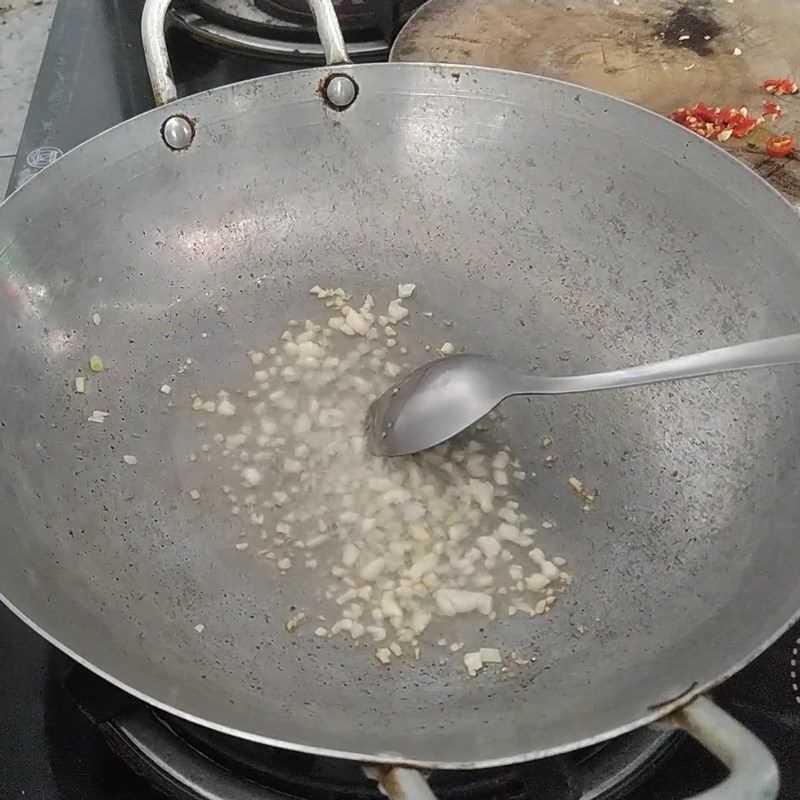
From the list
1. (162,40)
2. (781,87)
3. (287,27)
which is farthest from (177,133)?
(781,87)

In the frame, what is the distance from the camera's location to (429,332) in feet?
2.50

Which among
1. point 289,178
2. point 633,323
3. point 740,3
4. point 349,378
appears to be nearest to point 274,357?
point 349,378

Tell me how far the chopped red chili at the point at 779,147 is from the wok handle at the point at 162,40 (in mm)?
435

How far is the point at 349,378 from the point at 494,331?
0.15 metres

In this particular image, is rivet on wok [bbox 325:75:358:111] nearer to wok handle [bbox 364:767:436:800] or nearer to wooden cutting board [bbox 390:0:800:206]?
wooden cutting board [bbox 390:0:800:206]

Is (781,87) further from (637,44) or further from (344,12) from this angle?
(344,12)

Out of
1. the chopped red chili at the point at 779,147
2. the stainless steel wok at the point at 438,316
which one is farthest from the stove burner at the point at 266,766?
the chopped red chili at the point at 779,147

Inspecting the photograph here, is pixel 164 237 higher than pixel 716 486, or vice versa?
pixel 164 237

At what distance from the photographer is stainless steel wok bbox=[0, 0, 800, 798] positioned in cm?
51

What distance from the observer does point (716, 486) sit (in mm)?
633

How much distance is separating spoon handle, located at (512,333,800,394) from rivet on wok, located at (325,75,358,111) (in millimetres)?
353

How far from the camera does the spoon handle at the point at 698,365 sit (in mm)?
514

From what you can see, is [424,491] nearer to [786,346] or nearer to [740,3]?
[786,346]

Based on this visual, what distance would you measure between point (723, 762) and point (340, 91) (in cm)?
64
